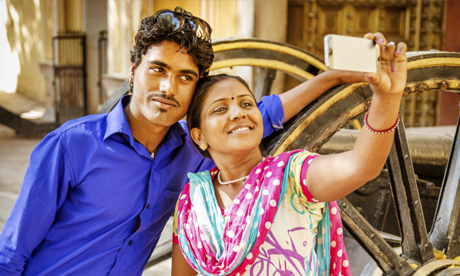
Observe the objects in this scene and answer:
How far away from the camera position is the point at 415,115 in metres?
5.53

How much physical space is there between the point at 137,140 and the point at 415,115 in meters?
4.93

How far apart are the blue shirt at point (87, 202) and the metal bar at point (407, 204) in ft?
1.49

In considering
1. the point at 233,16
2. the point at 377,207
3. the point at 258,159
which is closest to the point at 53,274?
the point at 258,159

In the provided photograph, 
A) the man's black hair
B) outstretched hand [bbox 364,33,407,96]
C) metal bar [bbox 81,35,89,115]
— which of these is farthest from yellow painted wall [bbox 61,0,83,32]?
outstretched hand [bbox 364,33,407,96]

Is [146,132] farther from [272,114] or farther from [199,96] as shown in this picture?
[272,114]

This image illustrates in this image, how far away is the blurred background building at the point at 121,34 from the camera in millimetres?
5242

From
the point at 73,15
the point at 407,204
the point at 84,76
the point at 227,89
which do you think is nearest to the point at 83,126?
the point at 227,89

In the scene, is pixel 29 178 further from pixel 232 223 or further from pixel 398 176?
pixel 398 176

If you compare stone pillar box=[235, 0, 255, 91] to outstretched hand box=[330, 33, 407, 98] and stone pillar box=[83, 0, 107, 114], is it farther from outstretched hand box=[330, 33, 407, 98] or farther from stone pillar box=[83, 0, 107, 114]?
stone pillar box=[83, 0, 107, 114]

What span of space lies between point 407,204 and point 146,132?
3.33ft

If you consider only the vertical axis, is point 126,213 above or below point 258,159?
below

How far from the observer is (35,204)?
1337 mm

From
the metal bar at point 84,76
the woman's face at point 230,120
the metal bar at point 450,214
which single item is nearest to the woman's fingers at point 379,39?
the woman's face at point 230,120

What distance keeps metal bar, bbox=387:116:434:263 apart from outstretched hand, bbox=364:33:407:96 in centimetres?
66
